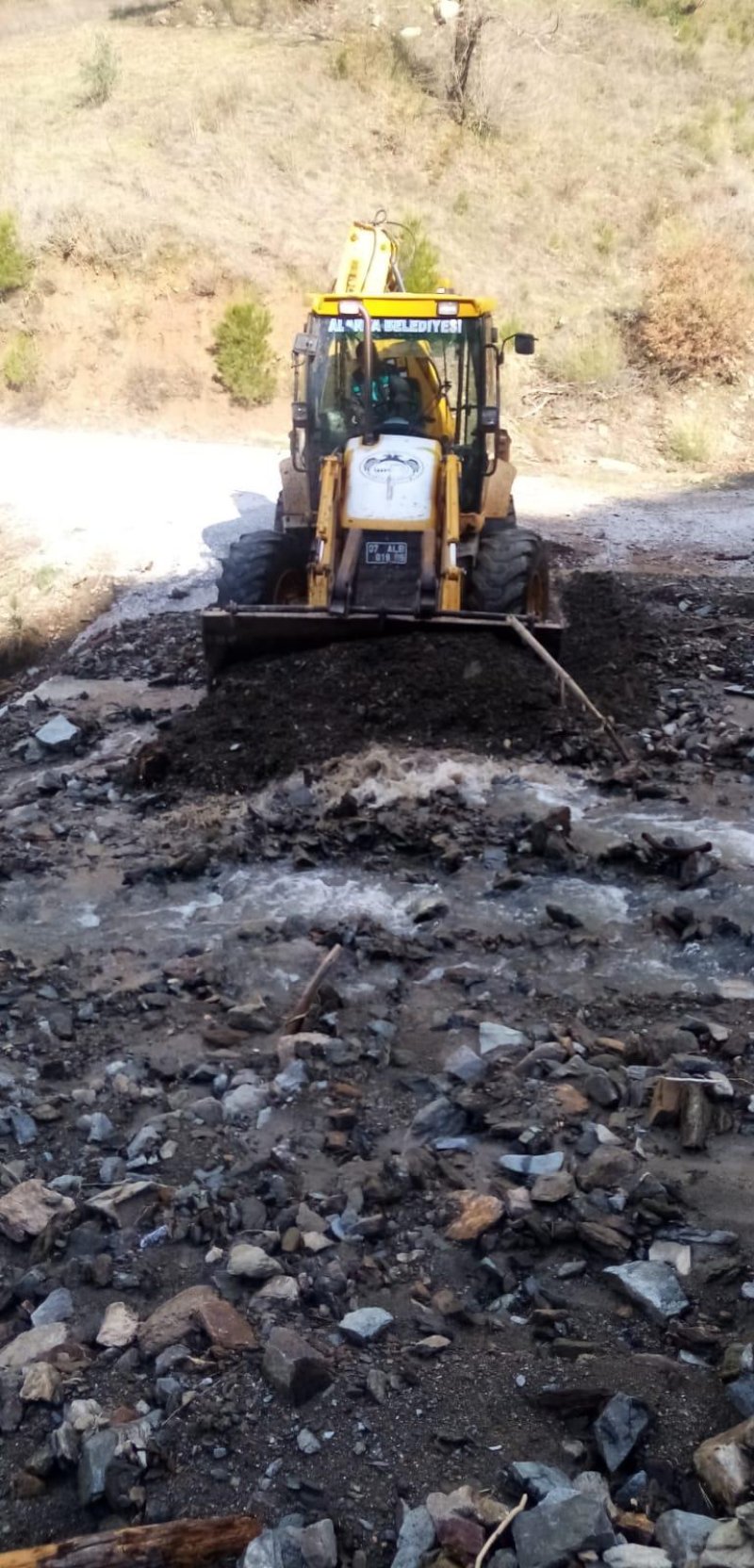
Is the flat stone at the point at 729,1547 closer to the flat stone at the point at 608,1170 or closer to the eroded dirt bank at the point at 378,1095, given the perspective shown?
the eroded dirt bank at the point at 378,1095

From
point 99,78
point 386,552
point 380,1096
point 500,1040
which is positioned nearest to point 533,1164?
point 380,1096

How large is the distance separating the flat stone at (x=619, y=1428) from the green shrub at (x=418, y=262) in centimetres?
2064

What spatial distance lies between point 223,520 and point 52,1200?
448 inches

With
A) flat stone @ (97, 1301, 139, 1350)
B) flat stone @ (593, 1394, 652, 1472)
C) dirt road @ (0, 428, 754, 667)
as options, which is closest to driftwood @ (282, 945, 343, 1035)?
flat stone @ (97, 1301, 139, 1350)

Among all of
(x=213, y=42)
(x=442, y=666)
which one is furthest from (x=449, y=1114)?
(x=213, y=42)

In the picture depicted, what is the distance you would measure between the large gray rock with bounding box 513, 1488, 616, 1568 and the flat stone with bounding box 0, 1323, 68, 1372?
56.6 inches

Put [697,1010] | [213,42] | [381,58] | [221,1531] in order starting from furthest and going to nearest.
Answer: [213,42] < [381,58] < [697,1010] < [221,1531]

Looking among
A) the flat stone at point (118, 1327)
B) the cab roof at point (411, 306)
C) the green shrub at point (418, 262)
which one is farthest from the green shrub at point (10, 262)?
the flat stone at point (118, 1327)

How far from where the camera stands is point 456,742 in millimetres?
8328

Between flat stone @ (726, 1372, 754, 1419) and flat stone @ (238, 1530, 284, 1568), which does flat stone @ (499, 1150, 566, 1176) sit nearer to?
flat stone @ (726, 1372, 754, 1419)

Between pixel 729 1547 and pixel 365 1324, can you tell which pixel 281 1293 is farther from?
pixel 729 1547

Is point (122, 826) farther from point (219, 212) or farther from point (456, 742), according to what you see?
point (219, 212)

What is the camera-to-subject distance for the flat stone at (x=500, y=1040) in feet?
17.9

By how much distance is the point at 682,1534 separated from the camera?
3051mm
